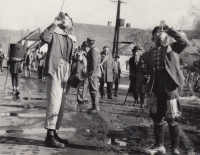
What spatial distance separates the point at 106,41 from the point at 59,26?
5482cm

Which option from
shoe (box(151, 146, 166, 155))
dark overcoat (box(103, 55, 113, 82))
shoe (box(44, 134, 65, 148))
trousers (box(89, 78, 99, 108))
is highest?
dark overcoat (box(103, 55, 113, 82))

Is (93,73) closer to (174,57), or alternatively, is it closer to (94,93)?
(94,93)

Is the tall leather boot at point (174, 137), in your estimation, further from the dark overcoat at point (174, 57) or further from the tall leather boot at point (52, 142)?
the tall leather boot at point (52, 142)

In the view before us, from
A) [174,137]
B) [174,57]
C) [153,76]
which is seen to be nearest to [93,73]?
[153,76]

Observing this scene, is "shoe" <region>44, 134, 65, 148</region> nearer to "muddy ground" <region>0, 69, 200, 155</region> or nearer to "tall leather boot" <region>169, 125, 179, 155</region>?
"muddy ground" <region>0, 69, 200, 155</region>

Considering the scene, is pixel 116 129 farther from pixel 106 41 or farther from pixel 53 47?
pixel 106 41

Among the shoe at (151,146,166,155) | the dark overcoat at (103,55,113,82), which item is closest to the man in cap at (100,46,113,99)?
the dark overcoat at (103,55,113,82)

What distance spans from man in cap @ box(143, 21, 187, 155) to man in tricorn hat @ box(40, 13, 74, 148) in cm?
131

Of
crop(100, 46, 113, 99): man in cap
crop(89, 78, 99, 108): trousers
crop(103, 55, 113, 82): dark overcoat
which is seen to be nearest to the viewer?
crop(89, 78, 99, 108): trousers

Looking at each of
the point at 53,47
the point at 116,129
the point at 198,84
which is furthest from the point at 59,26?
the point at 198,84

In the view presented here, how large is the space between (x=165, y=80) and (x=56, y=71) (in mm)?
A: 1645

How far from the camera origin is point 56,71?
5.09 meters

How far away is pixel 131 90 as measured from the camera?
11.1m

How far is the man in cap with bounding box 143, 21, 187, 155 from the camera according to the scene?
4.82 metres
